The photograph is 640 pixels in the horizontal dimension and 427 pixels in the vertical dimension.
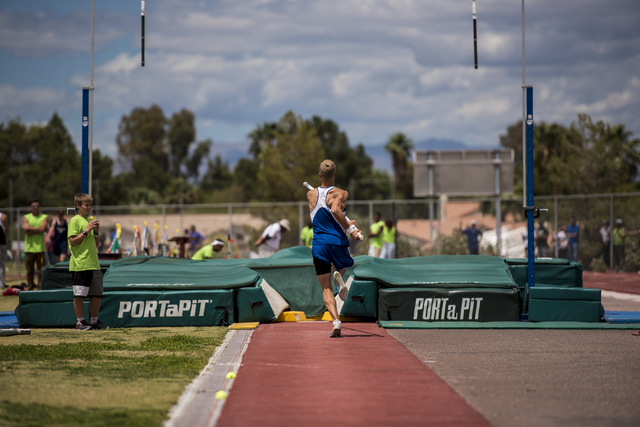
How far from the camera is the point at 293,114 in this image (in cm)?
5800

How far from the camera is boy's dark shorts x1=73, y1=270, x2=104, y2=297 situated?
8070mm

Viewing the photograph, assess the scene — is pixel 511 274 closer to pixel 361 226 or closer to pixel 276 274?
pixel 276 274

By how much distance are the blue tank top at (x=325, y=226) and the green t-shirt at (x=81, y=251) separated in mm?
2936

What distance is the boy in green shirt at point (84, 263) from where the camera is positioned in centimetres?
808

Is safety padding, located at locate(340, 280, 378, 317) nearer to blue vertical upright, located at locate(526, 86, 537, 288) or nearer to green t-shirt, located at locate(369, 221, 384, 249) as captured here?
blue vertical upright, located at locate(526, 86, 537, 288)

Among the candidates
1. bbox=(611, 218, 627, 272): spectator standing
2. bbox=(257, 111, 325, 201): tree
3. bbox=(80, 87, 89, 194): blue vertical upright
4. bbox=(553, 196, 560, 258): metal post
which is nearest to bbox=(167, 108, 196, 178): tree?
bbox=(257, 111, 325, 201): tree

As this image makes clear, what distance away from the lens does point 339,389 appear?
4.59 metres

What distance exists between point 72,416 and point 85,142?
6.13 metres

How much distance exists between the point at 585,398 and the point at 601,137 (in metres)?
33.1

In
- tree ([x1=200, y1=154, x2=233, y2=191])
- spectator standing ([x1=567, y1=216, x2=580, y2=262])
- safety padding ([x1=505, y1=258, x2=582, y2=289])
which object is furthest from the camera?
tree ([x1=200, y1=154, x2=233, y2=191])

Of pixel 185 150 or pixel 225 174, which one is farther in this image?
pixel 185 150

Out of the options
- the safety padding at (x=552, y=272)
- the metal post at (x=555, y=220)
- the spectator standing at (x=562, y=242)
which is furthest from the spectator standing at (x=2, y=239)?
the spectator standing at (x=562, y=242)

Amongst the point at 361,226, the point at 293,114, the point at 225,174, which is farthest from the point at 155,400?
the point at 225,174

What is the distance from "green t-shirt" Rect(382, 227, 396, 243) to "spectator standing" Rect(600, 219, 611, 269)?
24.1ft
